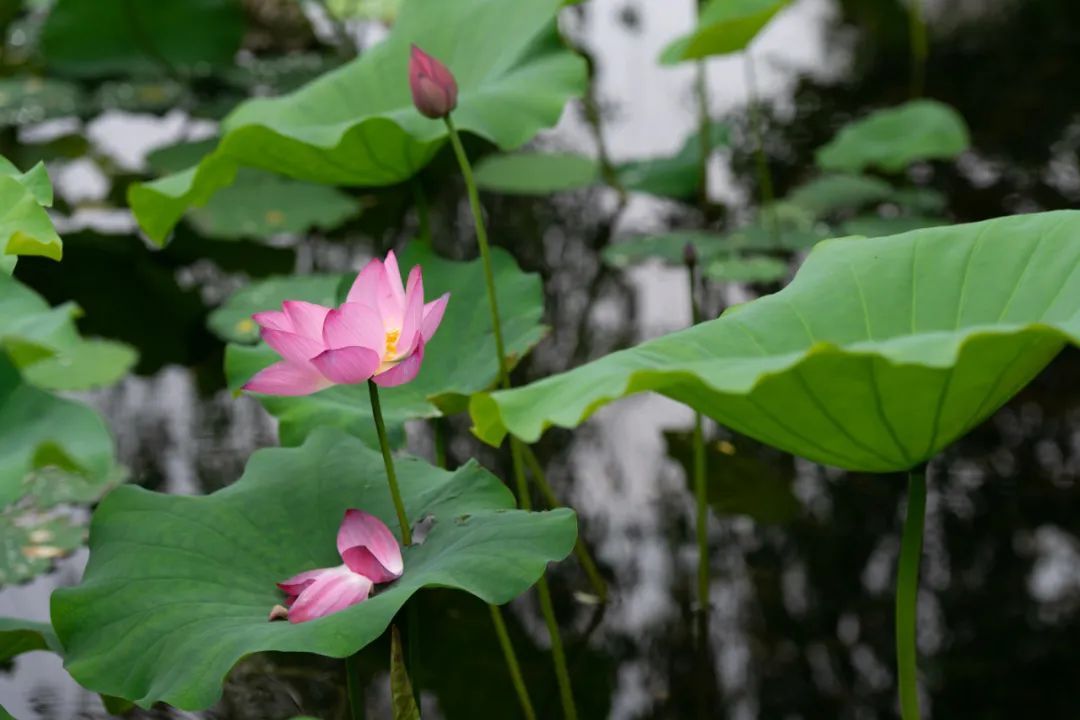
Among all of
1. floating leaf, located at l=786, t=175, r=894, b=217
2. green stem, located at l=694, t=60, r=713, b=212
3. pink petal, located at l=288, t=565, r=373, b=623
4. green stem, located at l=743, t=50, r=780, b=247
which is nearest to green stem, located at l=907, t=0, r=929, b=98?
green stem, located at l=743, t=50, r=780, b=247

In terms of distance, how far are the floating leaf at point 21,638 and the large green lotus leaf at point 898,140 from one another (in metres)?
2.08

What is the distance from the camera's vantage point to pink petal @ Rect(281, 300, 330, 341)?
1.03 meters

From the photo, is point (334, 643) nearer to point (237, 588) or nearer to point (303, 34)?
point (237, 588)

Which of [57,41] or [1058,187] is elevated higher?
[57,41]

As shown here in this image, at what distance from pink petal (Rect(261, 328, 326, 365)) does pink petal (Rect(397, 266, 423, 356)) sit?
7 cm

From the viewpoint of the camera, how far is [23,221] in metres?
1.10

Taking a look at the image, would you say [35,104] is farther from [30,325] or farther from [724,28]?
[30,325]

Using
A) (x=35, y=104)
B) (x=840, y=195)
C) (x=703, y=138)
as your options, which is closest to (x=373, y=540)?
(x=703, y=138)

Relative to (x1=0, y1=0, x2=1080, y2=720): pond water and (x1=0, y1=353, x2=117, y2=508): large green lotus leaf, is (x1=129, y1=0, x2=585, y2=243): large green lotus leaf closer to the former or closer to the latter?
(x1=0, y1=353, x2=117, y2=508): large green lotus leaf

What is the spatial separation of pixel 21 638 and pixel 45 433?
0.65 ft

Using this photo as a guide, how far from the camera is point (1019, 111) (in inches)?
126

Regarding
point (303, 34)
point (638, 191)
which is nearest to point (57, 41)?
point (303, 34)

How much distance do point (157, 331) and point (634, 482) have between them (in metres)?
1.09

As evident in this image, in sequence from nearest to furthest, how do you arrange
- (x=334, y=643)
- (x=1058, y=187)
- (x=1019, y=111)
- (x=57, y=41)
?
(x=334, y=643) → (x=1058, y=187) → (x=1019, y=111) → (x=57, y=41)
